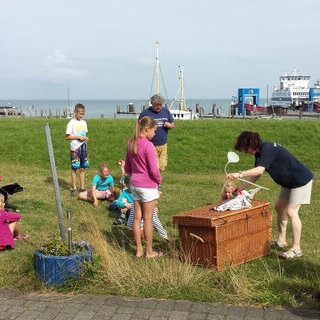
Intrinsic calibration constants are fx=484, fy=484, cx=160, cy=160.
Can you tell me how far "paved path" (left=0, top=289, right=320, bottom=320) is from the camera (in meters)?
4.33

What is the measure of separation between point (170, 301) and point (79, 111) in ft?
20.1

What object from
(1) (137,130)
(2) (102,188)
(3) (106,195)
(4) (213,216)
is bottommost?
(3) (106,195)

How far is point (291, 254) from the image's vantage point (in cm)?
595

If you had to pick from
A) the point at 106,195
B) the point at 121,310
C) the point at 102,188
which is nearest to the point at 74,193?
the point at 102,188

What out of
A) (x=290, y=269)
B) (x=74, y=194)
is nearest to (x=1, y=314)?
(x=290, y=269)

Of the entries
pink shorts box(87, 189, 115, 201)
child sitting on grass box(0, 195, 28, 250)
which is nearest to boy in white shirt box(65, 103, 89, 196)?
pink shorts box(87, 189, 115, 201)

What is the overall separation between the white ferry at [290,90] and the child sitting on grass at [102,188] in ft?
222

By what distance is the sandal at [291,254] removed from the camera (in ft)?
19.5

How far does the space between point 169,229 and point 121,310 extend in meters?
3.08

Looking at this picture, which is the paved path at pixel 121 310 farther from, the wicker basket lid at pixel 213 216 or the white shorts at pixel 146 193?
the white shorts at pixel 146 193

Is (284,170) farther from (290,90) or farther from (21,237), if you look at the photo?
(290,90)

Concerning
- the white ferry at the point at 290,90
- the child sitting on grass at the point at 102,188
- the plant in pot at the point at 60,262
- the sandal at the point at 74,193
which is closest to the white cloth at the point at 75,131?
the sandal at the point at 74,193

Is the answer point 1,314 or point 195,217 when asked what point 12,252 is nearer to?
point 1,314

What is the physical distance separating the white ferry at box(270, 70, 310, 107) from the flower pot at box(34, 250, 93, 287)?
72.1m
